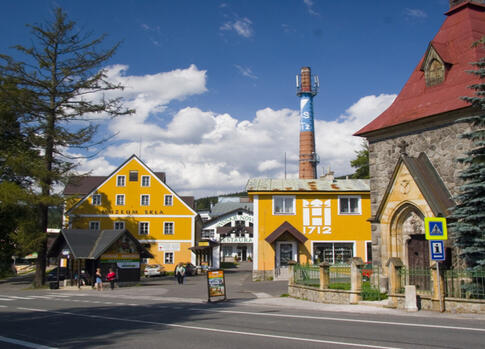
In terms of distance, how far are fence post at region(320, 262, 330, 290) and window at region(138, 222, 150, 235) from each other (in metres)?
30.8

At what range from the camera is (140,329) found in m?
11.0

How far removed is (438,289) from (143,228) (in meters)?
35.9

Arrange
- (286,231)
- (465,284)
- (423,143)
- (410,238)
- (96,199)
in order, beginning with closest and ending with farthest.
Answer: (465,284) < (410,238) < (423,143) < (286,231) < (96,199)

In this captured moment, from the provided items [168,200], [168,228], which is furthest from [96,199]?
[168,228]

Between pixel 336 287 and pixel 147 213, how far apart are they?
3089cm

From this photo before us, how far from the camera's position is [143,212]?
46031 millimetres

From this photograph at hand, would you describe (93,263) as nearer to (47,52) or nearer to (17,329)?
(47,52)

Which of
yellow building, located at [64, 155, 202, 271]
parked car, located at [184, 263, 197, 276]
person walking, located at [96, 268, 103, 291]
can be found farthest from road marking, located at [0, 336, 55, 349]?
yellow building, located at [64, 155, 202, 271]

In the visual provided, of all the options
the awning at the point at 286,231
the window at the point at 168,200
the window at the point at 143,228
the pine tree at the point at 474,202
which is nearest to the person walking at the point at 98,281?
the awning at the point at 286,231

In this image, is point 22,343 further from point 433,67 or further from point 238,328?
point 433,67

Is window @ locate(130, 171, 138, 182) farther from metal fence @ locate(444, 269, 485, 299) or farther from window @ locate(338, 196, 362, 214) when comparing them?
metal fence @ locate(444, 269, 485, 299)

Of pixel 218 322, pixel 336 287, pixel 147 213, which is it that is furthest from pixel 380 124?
pixel 147 213

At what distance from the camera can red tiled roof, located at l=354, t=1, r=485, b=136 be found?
714 inches

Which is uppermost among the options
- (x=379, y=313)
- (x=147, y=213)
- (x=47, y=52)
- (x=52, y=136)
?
(x=47, y=52)
